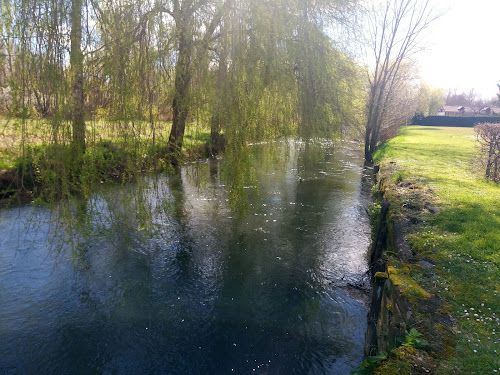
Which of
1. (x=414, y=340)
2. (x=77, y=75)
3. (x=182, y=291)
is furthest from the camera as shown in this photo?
(x=182, y=291)

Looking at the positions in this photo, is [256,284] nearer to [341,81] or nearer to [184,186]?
[341,81]

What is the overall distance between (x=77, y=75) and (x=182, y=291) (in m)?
4.38

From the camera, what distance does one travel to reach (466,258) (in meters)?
5.68

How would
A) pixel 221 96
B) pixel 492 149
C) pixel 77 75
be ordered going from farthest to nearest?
pixel 492 149, pixel 221 96, pixel 77 75

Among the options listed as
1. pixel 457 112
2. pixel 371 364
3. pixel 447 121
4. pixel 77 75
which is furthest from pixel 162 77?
pixel 457 112

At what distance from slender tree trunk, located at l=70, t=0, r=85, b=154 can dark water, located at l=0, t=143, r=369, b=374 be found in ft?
3.01

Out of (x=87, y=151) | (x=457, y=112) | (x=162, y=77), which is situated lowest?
(x=87, y=151)

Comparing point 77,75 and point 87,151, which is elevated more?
point 77,75

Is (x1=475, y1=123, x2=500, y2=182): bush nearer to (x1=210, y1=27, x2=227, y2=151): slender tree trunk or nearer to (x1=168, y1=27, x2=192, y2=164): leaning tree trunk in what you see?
(x1=210, y1=27, x2=227, y2=151): slender tree trunk

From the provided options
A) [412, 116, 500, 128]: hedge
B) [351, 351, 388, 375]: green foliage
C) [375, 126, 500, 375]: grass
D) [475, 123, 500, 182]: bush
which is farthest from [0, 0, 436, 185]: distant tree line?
[412, 116, 500, 128]: hedge

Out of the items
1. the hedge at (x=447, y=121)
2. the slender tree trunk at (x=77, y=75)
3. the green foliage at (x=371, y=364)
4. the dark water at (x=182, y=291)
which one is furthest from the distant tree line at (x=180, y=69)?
the hedge at (x=447, y=121)

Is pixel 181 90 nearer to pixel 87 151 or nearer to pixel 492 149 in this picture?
pixel 87 151

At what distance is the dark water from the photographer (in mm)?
5168

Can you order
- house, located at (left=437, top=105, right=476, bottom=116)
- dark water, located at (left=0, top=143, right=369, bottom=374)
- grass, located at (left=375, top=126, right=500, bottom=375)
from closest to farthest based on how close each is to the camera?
grass, located at (left=375, top=126, right=500, bottom=375) < dark water, located at (left=0, top=143, right=369, bottom=374) < house, located at (left=437, top=105, right=476, bottom=116)
